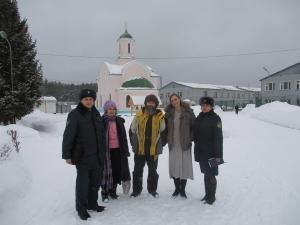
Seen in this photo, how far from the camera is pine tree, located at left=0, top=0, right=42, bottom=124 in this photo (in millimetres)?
17922

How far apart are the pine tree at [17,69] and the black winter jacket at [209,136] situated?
1489 cm

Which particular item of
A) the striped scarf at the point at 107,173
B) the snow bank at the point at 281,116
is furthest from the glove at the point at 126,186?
the snow bank at the point at 281,116

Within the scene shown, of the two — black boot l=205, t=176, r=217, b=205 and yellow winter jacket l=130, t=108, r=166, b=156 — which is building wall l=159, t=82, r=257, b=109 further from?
black boot l=205, t=176, r=217, b=205

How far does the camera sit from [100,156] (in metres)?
4.81

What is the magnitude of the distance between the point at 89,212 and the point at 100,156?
2.89ft

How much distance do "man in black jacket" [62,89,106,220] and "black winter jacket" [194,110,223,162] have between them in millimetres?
1641

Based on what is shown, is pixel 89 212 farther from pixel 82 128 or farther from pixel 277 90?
pixel 277 90

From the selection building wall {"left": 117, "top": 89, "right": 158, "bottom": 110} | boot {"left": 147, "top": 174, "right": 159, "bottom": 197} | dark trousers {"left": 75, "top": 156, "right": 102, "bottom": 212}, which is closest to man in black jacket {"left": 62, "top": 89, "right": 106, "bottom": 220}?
dark trousers {"left": 75, "top": 156, "right": 102, "bottom": 212}

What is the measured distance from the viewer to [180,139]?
5555 mm

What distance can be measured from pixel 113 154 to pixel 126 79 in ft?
140

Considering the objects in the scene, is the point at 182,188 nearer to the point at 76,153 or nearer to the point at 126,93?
the point at 76,153

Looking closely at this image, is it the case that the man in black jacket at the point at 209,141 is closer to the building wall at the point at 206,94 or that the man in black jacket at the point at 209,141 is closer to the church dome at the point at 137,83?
the church dome at the point at 137,83

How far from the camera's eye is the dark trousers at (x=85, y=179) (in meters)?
4.65

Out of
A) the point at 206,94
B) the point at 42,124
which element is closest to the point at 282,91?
the point at 206,94
